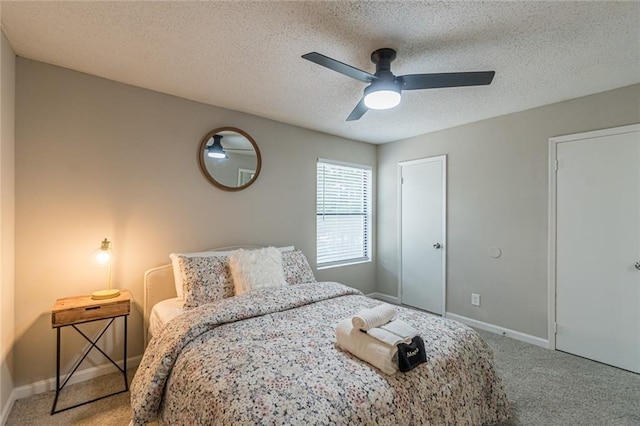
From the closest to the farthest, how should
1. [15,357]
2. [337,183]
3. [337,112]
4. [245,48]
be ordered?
[245,48] → [15,357] → [337,112] → [337,183]

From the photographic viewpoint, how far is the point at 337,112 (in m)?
3.26

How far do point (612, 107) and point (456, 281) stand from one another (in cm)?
227

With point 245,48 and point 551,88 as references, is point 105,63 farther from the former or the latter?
point 551,88

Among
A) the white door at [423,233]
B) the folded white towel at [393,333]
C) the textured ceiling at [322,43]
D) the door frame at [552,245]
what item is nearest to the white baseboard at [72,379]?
the folded white towel at [393,333]

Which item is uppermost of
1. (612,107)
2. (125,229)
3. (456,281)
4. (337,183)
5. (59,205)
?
(612,107)

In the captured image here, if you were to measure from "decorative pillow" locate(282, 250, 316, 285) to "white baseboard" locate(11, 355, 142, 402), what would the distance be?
1.49 meters

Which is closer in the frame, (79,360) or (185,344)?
(185,344)

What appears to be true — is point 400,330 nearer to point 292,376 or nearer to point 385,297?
point 292,376

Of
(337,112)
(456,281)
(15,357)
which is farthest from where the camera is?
(456,281)

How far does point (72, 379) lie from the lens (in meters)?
2.38

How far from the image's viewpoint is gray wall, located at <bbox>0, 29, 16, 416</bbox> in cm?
191

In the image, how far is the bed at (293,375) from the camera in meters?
1.24

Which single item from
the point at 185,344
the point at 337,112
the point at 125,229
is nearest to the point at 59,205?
the point at 125,229

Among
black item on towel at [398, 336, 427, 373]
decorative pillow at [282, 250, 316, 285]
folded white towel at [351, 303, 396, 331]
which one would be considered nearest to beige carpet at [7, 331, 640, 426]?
black item on towel at [398, 336, 427, 373]
